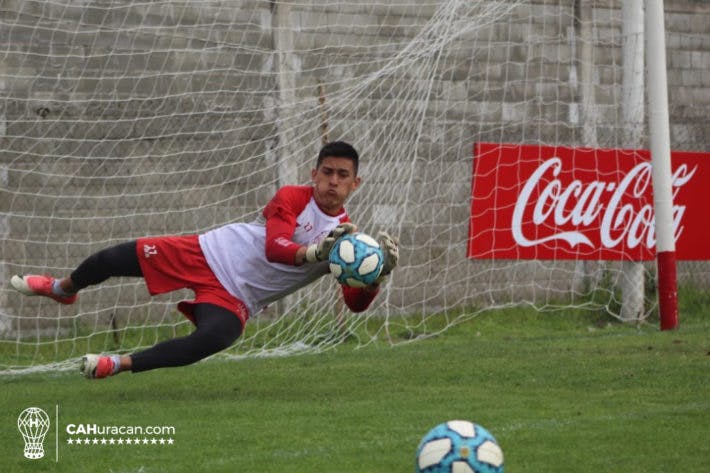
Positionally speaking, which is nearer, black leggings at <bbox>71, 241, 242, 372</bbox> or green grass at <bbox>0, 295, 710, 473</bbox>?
green grass at <bbox>0, 295, 710, 473</bbox>

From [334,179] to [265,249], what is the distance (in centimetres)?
61

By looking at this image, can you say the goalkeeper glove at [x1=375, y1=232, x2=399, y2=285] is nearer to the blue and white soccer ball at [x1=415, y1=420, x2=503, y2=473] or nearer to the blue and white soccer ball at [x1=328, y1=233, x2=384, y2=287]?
the blue and white soccer ball at [x1=328, y1=233, x2=384, y2=287]

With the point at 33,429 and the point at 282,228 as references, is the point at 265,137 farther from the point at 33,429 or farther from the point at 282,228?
the point at 33,429

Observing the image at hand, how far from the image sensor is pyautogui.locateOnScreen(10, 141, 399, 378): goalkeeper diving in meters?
8.59

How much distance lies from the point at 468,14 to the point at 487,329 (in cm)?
305

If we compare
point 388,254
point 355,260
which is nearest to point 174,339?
point 355,260

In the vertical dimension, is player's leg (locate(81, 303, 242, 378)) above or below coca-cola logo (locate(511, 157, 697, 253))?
below

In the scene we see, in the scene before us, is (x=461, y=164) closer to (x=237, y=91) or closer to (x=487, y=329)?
(x=487, y=329)

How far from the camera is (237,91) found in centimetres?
1284

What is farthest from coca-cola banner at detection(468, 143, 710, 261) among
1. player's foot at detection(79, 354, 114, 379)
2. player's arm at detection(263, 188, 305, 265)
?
player's foot at detection(79, 354, 114, 379)

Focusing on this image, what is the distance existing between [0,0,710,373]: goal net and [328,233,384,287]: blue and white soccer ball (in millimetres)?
3675

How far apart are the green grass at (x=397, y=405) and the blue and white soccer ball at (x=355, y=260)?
774mm

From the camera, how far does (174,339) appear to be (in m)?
8.38

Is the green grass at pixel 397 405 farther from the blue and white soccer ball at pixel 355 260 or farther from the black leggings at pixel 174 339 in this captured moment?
the blue and white soccer ball at pixel 355 260
